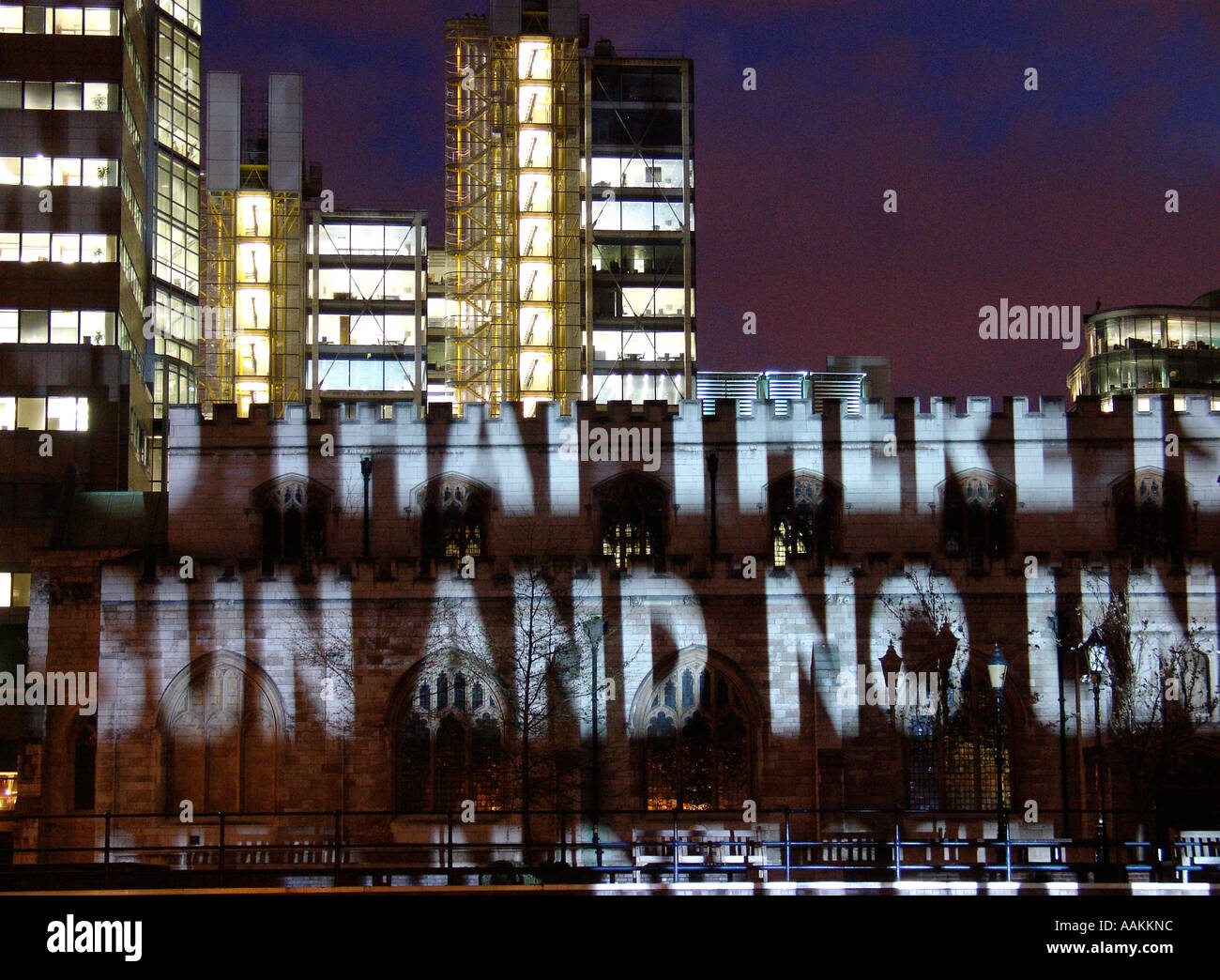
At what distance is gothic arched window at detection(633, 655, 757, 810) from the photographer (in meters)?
36.9

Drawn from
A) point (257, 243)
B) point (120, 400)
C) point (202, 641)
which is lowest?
point (202, 641)

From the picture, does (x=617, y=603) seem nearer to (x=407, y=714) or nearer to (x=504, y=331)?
(x=407, y=714)

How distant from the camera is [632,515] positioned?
142ft

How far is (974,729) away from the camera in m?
36.8

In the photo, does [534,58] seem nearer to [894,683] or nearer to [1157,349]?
[894,683]

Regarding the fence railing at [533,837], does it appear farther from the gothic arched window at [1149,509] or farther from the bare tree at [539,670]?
the gothic arched window at [1149,509]

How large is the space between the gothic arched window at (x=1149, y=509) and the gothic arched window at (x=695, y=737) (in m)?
13.0

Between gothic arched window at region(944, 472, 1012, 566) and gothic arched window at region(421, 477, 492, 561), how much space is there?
12.7 metres

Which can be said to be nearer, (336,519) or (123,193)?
(336,519)

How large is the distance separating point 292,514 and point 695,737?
44.1 feet

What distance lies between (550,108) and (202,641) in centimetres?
4459
